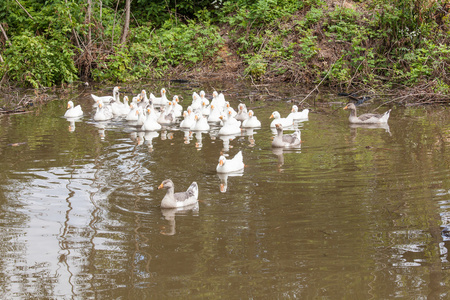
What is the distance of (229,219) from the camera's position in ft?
26.0

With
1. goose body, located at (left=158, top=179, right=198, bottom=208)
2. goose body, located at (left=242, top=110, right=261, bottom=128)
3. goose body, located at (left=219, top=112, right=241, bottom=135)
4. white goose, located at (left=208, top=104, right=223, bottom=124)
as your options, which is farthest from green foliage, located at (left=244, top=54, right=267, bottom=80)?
goose body, located at (left=158, top=179, right=198, bottom=208)

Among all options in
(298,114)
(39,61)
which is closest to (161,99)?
(298,114)

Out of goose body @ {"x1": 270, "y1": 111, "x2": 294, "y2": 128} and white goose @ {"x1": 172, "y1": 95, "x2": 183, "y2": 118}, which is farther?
white goose @ {"x1": 172, "y1": 95, "x2": 183, "y2": 118}

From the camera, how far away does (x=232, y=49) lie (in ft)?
78.2

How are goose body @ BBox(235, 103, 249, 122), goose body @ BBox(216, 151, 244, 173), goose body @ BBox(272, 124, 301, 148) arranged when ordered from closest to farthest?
goose body @ BBox(216, 151, 244, 173)
goose body @ BBox(272, 124, 301, 148)
goose body @ BBox(235, 103, 249, 122)

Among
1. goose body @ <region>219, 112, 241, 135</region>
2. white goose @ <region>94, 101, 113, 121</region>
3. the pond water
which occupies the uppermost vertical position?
white goose @ <region>94, 101, 113, 121</region>

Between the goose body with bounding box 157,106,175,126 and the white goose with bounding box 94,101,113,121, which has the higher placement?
the white goose with bounding box 94,101,113,121

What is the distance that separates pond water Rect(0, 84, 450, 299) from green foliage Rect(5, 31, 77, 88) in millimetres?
7663

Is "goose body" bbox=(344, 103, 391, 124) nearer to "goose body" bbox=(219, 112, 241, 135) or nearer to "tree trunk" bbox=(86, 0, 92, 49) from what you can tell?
"goose body" bbox=(219, 112, 241, 135)

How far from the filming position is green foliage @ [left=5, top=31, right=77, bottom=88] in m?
20.0

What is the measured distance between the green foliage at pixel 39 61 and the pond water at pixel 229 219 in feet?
25.1

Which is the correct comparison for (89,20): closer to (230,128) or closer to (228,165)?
(230,128)

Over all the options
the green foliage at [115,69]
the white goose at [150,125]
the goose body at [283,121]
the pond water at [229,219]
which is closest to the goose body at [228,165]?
the pond water at [229,219]

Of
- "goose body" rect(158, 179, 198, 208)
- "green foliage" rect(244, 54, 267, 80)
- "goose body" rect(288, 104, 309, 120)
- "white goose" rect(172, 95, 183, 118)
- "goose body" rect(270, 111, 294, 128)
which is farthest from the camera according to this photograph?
"green foliage" rect(244, 54, 267, 80)
